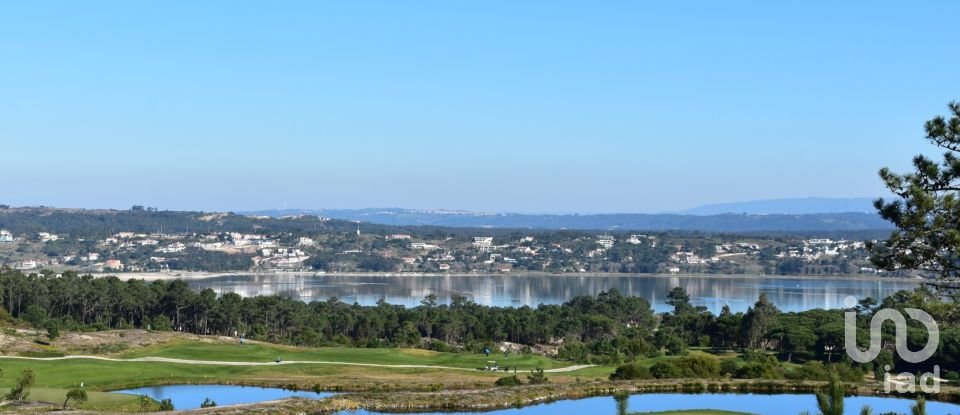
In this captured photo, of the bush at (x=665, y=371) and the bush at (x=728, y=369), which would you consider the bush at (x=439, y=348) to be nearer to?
the bush at (x=665, y=371)

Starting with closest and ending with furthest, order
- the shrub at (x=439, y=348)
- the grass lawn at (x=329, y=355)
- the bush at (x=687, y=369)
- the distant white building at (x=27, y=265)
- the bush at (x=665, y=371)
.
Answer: the bush at (x=665, y=371) → the bush at (x=687, y=369) → the grass lawn at (x=329, y=355) → the shrub at (x=439, y=348) → the distant white building at (x=27, y=265)

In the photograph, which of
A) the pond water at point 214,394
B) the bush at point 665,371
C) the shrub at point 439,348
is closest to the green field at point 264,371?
the pond water at point 214,394

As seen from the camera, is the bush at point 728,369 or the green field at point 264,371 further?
the bush at point 728,369

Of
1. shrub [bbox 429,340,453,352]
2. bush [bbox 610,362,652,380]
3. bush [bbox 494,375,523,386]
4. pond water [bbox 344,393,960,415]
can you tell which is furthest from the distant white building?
pond water [bbox 344,393,960,415]

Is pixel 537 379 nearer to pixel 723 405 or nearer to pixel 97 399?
pixel 723 405

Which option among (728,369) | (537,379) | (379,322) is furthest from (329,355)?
(379,322)

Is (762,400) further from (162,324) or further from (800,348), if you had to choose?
(162,324)
